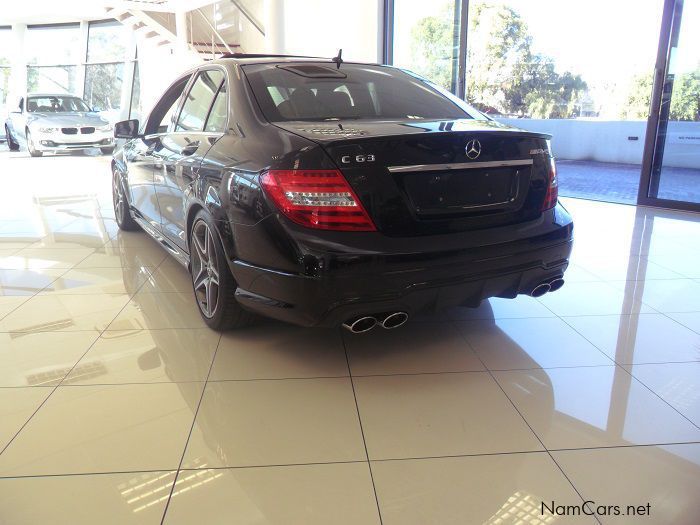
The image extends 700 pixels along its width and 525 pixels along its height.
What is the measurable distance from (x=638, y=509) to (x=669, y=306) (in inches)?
75.9

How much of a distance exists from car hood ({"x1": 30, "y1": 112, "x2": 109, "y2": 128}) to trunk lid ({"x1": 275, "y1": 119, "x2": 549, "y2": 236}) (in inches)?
416

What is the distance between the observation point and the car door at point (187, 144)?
272 centimetres

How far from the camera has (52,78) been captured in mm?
18031

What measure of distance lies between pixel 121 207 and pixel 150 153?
5.11 feet

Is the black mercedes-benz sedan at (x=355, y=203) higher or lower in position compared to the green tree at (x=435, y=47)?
lower

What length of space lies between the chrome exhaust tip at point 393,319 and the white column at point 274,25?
7.18 meters

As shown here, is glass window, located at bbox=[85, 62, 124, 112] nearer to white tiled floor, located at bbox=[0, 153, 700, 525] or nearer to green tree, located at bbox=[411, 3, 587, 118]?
green tree, located at bbox=[411, 3, 587, 118]

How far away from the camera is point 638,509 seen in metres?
1.56

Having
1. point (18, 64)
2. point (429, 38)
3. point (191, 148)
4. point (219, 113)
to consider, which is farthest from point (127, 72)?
point (219, 113)

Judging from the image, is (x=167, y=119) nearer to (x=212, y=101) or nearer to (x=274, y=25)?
(x=212, y=101)

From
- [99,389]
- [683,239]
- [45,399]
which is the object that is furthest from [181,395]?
[683,239]

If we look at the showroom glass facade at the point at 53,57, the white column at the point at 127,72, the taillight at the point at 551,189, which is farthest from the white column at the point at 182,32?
the taillight at the point at 551,189

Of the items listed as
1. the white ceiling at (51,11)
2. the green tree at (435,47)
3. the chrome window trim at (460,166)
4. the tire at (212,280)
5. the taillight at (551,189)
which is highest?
the white ceiling at (51,11)

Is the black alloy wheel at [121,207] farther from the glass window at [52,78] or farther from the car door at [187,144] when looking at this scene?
the glass window at [52,78]
